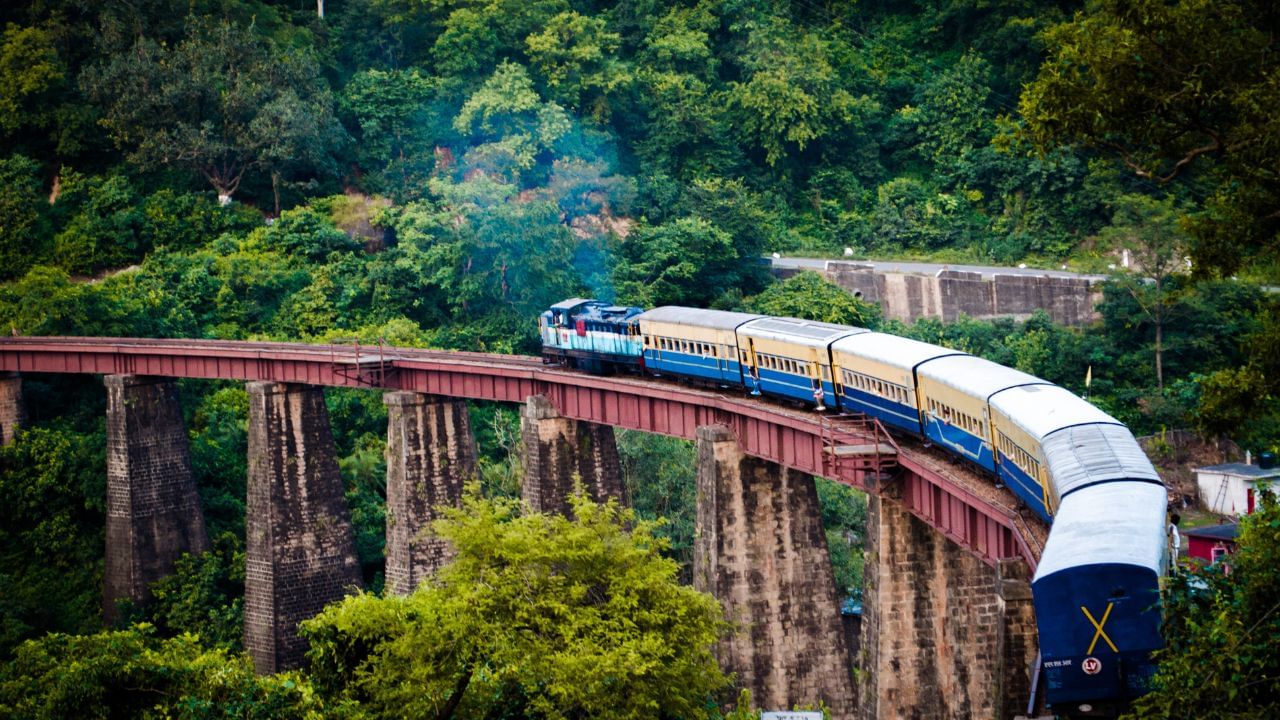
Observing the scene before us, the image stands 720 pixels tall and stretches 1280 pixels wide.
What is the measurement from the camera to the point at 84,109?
72125mm

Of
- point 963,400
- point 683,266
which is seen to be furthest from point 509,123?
point 963,400

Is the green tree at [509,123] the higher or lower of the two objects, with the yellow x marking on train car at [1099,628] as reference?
higher

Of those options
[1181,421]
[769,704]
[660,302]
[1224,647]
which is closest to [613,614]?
[769,704]

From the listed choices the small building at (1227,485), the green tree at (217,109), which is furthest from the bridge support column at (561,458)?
the green tree at (217,109)

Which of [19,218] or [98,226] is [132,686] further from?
[19,218]

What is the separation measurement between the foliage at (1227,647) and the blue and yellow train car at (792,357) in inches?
720

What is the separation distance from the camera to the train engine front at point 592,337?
4425 cm

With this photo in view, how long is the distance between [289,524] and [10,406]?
14816mm

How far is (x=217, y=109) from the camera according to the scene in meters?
71.6

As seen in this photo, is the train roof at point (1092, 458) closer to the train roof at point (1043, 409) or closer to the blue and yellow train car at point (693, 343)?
the train roof at point (1043, 409)

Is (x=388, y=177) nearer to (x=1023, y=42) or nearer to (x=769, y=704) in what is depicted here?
(x=1023, y=42)

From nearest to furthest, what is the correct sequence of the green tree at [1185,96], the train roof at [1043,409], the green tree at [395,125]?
the green tree at [1185,96] → the train roof at [1043,409] → the green tree at [395,125]

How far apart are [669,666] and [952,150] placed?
54304 millimetres

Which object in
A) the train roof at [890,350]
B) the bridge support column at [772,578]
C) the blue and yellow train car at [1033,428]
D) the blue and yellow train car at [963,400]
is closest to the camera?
the blue and yellow train car at [1033,428]
